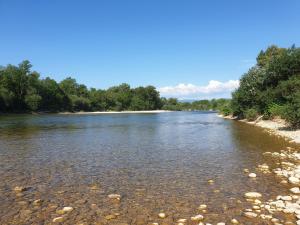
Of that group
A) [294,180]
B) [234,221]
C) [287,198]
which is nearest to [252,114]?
[294,180]

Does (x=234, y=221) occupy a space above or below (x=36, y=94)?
below

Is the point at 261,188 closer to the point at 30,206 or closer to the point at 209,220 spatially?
the point at 209,220

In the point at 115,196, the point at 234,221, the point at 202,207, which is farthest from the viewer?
the point at 115,196

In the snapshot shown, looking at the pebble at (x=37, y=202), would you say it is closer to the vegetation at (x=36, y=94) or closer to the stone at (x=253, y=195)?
the stone at (x=253, y=195)

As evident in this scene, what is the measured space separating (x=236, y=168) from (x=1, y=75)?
125 meters

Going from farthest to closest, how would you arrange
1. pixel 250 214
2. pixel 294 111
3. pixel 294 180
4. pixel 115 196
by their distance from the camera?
pixel 294 111
pixel 294 180
pixel 115 196
pixel 250 214

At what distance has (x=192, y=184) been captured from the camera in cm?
1295

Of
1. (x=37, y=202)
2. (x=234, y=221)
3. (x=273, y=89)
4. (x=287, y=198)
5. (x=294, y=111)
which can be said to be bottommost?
(x=37, y=202)

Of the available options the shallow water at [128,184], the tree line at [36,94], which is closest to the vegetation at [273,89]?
the shallow water at [128,184]

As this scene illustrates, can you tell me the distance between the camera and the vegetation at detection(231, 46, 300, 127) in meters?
41.6

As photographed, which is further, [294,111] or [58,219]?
[294,111]

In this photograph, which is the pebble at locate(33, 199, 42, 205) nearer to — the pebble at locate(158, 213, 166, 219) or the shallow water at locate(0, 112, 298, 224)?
the shallow water at locate(0, 112, 298, 224)

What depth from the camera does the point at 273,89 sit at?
182 feet

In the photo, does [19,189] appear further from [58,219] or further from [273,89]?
[273,89]
